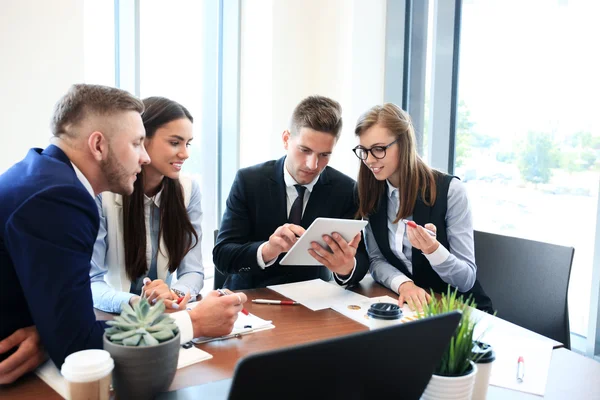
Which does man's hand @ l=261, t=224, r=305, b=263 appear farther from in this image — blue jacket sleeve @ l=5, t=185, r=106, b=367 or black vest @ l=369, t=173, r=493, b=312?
blue jacket sleeve @ l=5, t=185, r=106, b=367

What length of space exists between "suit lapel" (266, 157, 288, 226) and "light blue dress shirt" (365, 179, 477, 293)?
398mm

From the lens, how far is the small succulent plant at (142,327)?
39.8 inches

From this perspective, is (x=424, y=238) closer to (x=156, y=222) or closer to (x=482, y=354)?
(x=482, y=354)

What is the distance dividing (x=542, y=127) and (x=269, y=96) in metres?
1.82

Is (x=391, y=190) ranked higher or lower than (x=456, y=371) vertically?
higher

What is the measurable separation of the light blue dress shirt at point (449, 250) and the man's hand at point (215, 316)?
0.76 meters

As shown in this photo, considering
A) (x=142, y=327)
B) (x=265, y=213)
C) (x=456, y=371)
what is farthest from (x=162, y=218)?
(x=456, y=371)

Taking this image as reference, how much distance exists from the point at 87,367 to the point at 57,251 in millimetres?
305

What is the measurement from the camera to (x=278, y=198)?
2.37m

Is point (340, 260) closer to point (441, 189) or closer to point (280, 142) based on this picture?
point (441, 189)

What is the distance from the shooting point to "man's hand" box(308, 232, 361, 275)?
72.8 inches

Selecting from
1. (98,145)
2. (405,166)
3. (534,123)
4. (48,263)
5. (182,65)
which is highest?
(182,65)

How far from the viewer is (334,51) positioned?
367 centimetres

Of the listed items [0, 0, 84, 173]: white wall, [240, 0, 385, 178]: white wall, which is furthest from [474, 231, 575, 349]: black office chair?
[0, 0, 84, 173]: white wall
